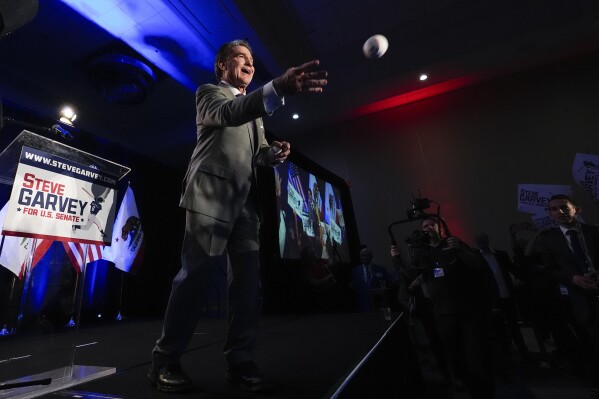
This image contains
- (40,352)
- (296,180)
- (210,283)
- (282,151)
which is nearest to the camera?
(210,283)

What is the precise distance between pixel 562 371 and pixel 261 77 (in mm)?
4969

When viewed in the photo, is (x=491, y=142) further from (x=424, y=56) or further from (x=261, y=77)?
(x=261, y=77)

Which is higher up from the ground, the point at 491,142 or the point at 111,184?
the point at 491,142

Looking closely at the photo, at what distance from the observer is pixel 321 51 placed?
4.47 m

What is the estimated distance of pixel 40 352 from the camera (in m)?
1.94

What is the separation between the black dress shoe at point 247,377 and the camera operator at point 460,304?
146cm

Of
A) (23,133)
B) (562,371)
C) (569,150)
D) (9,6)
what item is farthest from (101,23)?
(569,150)

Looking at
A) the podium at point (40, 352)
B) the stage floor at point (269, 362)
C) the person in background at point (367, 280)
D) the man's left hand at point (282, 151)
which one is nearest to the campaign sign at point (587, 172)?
the person in background at point (367, 280)

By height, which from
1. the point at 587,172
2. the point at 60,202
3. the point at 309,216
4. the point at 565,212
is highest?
the point at 587,172

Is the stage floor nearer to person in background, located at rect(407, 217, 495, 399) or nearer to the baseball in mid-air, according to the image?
person in background, located at rect(407, 217, 495, 399)

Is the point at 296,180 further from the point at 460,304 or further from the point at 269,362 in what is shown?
the point at 269,362

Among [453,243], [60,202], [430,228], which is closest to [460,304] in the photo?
[453,243]

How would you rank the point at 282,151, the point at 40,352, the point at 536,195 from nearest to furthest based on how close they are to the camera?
the point at 282,151 < the point at 40,352 < the point at 536,195

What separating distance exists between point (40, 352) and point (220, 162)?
2035mm
